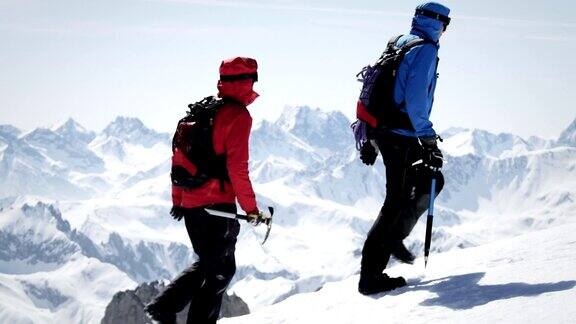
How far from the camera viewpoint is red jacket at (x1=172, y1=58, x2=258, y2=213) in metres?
6.63

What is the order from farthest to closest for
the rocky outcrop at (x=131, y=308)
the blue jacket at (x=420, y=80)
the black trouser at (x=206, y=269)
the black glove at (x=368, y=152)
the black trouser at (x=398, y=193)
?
the rocky outcrop at (x=131, y=308)
the black glove at (x=368, y=152)
the black trouser at (x=398, y=193)
the blue jacket at (x=420, y=80)
the black trouser at (x=206, y=269)

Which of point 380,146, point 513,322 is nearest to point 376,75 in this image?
point 380,146

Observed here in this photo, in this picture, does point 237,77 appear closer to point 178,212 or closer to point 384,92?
point 178,212

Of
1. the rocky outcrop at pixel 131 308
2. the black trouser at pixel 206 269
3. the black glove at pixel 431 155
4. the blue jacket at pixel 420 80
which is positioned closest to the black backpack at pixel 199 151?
the black trouser at pixel 206 269

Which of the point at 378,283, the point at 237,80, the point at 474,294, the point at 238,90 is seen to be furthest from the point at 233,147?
the point at 474,294

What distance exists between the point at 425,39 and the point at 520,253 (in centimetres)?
333

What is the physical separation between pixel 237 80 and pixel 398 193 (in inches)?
103

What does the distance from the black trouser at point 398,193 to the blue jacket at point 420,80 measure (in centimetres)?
22

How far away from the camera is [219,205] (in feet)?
22.6

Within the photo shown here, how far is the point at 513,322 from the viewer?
5402 millimetres

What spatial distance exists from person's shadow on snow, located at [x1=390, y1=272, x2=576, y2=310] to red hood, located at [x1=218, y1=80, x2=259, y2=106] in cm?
312

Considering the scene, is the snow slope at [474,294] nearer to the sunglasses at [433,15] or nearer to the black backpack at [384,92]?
the black backpack at [384,92]

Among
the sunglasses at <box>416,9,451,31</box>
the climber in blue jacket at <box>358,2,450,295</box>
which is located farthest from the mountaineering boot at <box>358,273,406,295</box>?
the sunglasses at <box>416,9,451,31</box>

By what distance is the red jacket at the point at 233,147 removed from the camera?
6.63m
